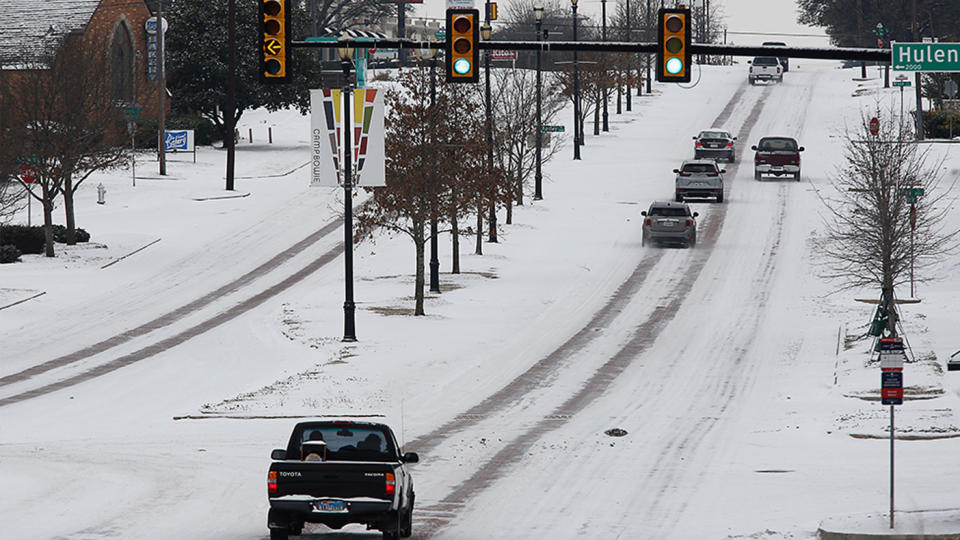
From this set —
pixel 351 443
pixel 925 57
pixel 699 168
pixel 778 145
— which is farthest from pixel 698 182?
pixel 351 443

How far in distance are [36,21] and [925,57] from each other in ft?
219

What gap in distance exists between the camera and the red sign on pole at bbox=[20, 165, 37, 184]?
4591 centimetres

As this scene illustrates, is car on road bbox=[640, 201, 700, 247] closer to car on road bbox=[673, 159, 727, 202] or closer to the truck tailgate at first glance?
car on road bbox=[673, 159, 727, 202]

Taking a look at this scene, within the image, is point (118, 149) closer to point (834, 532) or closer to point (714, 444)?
point (714, 444)

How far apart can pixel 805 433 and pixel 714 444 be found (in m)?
2.12

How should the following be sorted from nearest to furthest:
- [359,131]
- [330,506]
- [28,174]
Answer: [330,506], [359,131], [28,174]

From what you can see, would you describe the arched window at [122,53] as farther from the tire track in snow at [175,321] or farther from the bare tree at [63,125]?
the bare tree at [63,125]

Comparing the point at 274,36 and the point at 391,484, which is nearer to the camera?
the point at 391,484

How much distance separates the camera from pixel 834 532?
1725 cm

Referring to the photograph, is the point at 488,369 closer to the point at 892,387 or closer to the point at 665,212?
the point at 892,387

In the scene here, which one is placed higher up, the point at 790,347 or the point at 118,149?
the point at 118,149

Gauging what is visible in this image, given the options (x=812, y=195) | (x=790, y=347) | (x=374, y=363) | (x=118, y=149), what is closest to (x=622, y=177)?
(x=812, y=195)

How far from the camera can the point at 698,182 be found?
59500 mm

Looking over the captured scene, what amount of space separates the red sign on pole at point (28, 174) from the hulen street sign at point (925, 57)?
33.2 m
